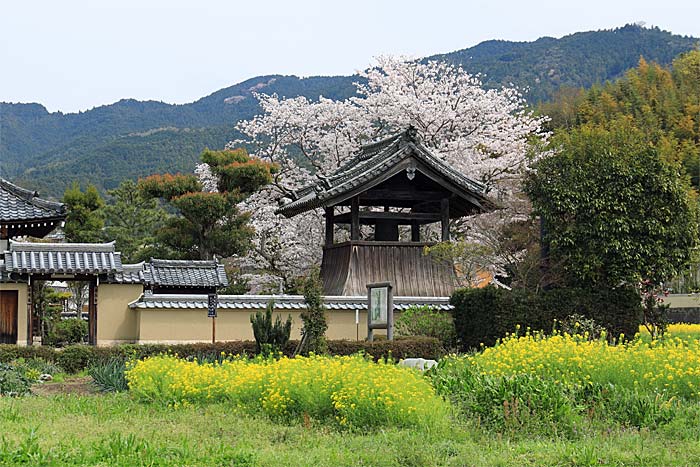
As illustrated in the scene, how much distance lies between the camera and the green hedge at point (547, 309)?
20.5 metres

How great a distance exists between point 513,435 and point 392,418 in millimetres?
1355

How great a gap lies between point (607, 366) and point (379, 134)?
22995 millimetres

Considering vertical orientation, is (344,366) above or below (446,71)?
below

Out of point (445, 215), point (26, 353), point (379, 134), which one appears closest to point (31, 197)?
point (26, 353)

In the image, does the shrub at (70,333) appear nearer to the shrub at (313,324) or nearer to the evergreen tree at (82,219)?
the evergreen tree at (82,219)

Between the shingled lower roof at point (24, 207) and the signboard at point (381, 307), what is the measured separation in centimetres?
842

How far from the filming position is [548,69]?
344 ft

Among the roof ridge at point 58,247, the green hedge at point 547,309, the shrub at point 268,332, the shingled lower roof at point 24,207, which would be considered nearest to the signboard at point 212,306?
the shrub at point 268,332

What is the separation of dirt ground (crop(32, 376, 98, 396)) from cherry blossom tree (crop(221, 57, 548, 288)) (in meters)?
16.1

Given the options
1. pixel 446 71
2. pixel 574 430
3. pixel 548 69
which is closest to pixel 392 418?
pixel 574 430

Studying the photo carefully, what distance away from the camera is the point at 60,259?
75.3ft

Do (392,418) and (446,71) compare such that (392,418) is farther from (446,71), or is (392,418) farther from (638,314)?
(446,71)

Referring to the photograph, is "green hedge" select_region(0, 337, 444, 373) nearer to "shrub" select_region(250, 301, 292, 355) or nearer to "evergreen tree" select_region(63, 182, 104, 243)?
"shrub" select_region(250, 301, 292, 355)

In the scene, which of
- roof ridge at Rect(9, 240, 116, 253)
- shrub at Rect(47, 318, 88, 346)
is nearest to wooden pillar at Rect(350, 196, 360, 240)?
roof ridge at Rect(9, 240, 116, 253)
